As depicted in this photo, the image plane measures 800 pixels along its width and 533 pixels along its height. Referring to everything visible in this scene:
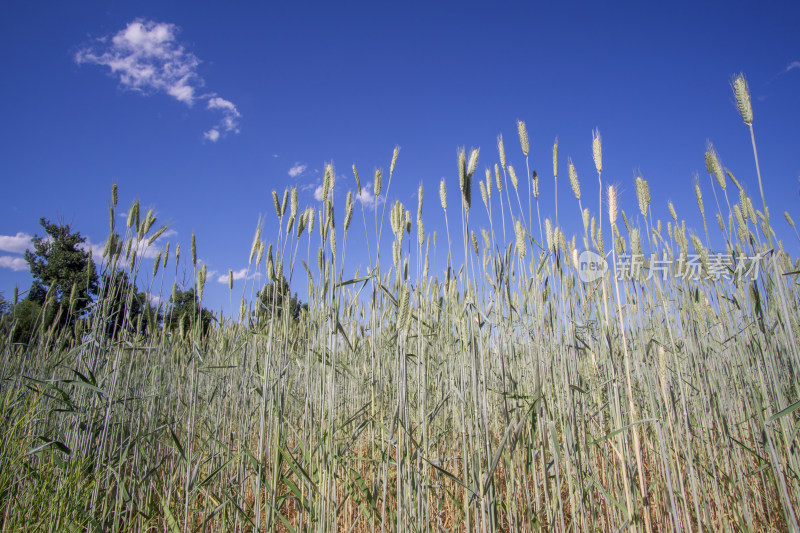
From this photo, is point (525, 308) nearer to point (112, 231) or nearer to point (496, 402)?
point (496, 402)

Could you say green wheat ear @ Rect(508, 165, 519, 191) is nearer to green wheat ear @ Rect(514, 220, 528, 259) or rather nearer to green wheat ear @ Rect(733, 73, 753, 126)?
green wheat ear @ Rect(514, 220, 528, 259)

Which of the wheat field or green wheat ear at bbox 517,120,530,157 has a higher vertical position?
green wheat ear at bbox 517,120,530,157

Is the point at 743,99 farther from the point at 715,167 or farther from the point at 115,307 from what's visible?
the point at 115,307

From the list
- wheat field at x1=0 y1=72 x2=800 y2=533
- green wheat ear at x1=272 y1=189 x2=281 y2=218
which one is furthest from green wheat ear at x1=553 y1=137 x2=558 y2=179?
green wheat ear at x1=272 y1=189 x2=281 y2=218

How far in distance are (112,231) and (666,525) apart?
2305 millimetres

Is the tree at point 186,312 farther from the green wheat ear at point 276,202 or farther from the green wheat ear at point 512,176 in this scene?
the green wheat ear at point 512,176

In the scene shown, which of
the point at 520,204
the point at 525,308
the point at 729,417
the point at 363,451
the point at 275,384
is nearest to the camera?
the point at 275,384

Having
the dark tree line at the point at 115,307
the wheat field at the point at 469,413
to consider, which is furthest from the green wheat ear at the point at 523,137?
the dark tree line at the point at 115,307

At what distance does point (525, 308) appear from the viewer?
1500mm

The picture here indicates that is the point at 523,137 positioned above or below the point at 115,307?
above

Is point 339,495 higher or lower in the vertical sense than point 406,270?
lower

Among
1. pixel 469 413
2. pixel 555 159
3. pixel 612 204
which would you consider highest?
pixel 555 159

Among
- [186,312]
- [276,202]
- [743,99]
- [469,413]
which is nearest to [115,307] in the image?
[186,312]

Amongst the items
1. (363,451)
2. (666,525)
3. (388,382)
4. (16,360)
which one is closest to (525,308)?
(388,382)
